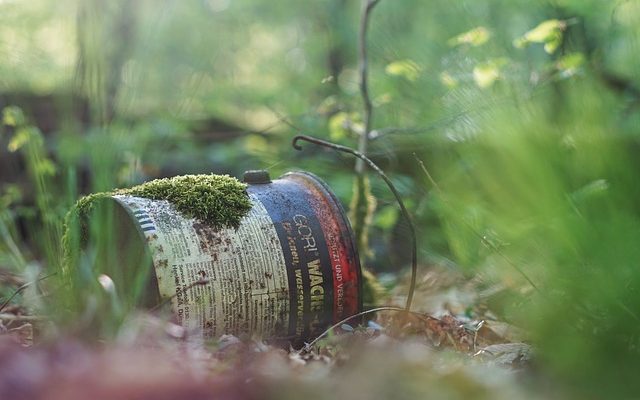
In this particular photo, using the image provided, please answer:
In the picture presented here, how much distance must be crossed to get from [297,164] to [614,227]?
12.4 feet

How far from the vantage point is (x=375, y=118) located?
19.1 ft

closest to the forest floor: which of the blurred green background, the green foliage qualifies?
the blurred green background

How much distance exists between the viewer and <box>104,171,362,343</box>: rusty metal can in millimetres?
2619

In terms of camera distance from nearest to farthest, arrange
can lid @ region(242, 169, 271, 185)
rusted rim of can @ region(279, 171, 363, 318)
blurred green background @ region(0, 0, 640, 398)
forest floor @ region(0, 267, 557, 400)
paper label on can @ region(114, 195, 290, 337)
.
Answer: forest floor @ region(0, 267, 557, 400), blurred green background @ region(0, 0, 640, 398), paper label on can @ region(114, 195, 290, 337), rusted rim of can @ region(279, 171, 363, 318), can lid @ region(242, 169, 271, 185)

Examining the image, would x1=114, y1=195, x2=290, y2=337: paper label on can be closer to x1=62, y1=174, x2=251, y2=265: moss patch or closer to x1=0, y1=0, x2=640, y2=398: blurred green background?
x1=62, y1=174, x2=251, y2=265: moss patch

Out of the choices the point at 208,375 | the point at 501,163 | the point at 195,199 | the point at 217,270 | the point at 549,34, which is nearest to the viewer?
the point at 501,163

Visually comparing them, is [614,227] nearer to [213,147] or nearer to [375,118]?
[375,118]

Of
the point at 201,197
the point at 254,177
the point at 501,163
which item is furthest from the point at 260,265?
the point at 501,163

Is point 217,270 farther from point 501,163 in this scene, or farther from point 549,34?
point 549,34

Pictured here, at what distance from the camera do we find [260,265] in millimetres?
2729

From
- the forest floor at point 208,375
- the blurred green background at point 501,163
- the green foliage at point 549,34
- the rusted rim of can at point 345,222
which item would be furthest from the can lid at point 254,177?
the green foliage at point 549,34

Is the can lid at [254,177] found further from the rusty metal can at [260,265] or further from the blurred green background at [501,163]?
the blurred green background at [501,163]

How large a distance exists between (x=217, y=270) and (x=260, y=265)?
16cm

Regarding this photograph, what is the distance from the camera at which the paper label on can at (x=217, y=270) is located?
2.60 metres
